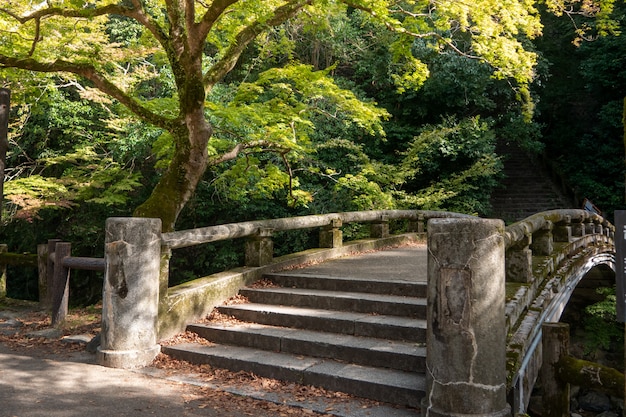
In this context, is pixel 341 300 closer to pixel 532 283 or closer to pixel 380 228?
pixel 532 283

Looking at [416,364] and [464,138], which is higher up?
[464,138]

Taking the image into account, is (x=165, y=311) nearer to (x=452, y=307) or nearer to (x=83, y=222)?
(x=452, y=307)

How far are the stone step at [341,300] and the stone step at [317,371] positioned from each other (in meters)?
1.07

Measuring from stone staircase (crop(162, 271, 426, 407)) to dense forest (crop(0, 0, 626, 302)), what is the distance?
2.24 metres

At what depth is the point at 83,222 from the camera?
14922 mm

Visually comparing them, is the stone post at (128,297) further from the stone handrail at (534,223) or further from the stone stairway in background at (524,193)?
the stone stairway in background at (524,193)

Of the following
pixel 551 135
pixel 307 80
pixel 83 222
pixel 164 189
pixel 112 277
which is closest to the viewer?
pixel 112 277

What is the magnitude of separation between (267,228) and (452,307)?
404 centimetres

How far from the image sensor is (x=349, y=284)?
6.62 metres

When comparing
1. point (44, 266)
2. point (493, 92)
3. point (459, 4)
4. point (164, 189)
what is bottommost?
point (44, 266)

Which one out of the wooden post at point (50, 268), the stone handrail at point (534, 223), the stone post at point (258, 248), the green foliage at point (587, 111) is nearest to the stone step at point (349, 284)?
the stone post at point (258, 248)

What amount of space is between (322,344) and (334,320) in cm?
49

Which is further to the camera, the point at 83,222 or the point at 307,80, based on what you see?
the point at 83,222

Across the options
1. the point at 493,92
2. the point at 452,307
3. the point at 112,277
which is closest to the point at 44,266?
the point at 112,277
